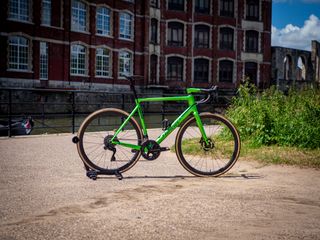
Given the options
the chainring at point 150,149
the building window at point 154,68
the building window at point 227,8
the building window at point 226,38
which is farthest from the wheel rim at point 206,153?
the building window at point 227,8

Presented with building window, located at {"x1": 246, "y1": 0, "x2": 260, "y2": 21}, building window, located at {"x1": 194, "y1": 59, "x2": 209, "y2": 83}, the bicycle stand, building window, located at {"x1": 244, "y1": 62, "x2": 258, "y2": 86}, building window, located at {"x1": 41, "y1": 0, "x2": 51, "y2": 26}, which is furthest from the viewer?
building window, located at {"x1": 246, "y1": 0, "x2": 260, "y2": 21}

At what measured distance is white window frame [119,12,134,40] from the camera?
108 feet

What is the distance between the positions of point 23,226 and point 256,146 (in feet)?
16.8

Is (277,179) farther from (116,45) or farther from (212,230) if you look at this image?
(116,45)

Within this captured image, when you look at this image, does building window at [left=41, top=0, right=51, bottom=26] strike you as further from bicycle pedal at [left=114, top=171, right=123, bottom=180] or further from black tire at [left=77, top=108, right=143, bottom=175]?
bicycle pedal at [left=114, top=171, right=123, bottom=180]

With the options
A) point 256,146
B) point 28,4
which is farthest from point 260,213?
point 28,4

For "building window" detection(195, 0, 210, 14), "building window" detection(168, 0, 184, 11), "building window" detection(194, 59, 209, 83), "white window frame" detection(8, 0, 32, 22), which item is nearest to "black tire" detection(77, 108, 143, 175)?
"white window frame" detection(8, 0, 32, 22)

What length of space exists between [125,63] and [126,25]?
335 centimetres

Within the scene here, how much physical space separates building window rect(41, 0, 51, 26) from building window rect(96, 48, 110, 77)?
15.4 ft

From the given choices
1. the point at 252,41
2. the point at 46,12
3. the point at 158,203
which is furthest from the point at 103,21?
the point at 158,203

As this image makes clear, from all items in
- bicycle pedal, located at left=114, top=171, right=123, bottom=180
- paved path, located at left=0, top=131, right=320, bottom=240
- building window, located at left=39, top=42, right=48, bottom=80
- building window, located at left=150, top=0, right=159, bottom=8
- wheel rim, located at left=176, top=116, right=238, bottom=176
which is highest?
building window, located at left=150, top=0, right=159, bottom=8

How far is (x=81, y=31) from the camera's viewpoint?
29.8 metres

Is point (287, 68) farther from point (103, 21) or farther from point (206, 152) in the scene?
point (206, 152)

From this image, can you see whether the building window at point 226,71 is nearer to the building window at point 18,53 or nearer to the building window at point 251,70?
the building window at point 251,70
